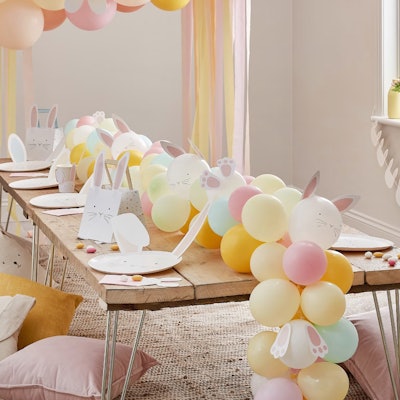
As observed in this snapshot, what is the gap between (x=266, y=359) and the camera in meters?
2.26

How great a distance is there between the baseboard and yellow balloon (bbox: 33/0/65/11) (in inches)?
83.9

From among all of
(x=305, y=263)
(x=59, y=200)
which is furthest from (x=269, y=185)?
(x=59, y=200)

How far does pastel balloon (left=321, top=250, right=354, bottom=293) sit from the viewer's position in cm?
226

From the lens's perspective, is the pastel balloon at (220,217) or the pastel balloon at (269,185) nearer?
the pastel balloon at (220,217)

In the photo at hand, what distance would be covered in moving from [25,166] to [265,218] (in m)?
2.15

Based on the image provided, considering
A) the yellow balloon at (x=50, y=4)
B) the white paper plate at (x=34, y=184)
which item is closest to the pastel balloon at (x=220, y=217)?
the white paper plate at (x=34, y=184)

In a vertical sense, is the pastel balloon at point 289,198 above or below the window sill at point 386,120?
below

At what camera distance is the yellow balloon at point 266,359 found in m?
2.26

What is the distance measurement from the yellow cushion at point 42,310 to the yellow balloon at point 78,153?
0.76 meters

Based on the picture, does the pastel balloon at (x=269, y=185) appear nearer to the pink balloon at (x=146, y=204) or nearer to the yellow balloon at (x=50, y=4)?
the pink balloon at (x=146, y=204)

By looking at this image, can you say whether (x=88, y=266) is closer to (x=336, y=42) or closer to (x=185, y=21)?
(x=185, y=21)

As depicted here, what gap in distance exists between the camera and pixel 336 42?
17.7 ft

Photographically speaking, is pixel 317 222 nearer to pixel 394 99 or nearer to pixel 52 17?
pixel 52 17

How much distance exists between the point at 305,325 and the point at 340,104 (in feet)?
11.1
